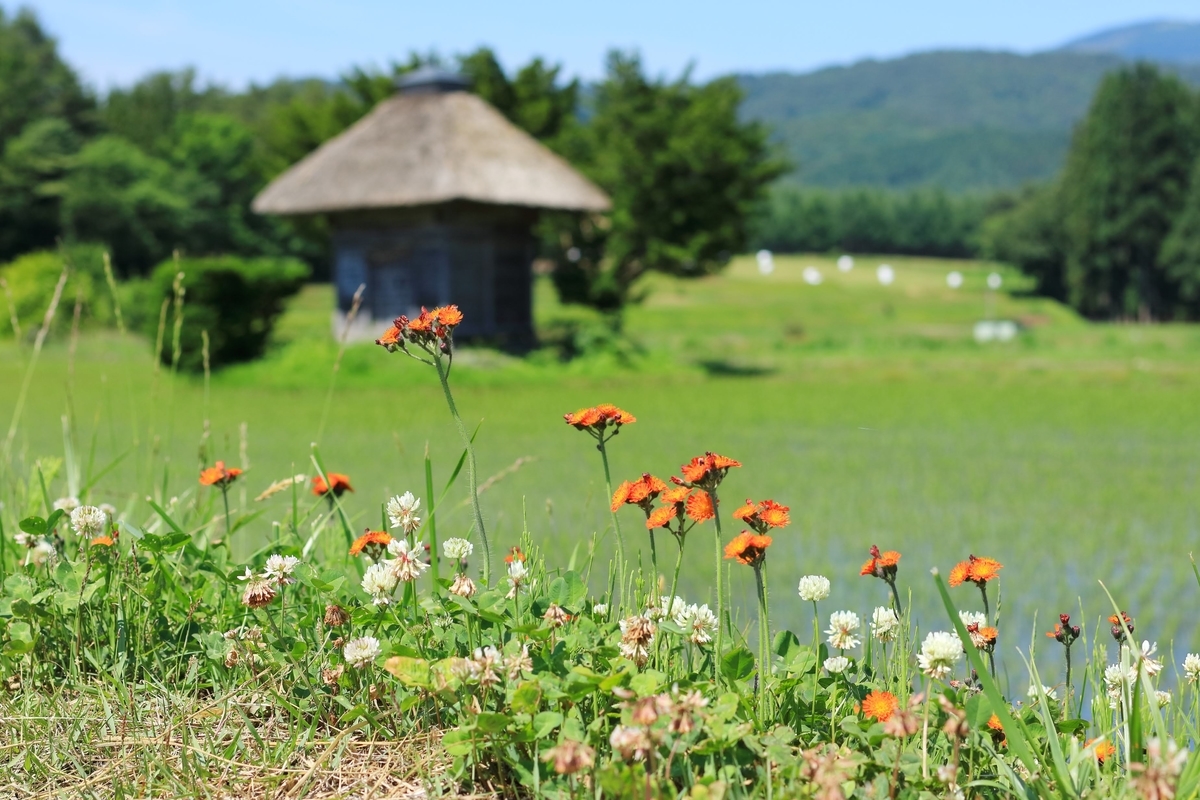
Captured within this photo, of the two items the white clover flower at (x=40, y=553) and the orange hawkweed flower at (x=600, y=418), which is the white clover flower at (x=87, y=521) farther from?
the orange hawkweed flower at (x=600, y=418)

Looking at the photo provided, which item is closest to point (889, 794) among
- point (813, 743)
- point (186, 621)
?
point (813, 743)

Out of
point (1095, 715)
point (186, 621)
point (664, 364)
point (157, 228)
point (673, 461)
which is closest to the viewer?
point (1095, 715)

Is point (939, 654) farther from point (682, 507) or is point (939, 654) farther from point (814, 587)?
point (682, 507)

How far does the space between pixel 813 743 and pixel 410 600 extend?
750 mm

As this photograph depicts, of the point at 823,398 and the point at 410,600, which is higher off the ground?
the point at 410,600

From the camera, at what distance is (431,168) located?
1482 centimetres

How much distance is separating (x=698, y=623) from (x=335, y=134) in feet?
70.8

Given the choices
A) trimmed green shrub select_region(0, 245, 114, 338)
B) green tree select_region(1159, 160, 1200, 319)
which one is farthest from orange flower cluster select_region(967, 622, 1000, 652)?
green tree select_region(1159, 160, 1200, 319)

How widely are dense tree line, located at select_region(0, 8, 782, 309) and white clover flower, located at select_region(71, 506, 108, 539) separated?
1481 cm

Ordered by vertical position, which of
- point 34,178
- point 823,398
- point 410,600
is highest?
point 34,178

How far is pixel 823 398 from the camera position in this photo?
1306cm

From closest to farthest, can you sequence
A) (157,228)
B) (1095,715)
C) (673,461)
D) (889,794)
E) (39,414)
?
(889,794) < (1095,715) < (673,461) < (39,414) < (157,228)

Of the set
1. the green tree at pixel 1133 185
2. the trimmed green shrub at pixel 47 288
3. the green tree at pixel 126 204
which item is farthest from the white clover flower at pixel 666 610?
the green tree at pixel 1133 185

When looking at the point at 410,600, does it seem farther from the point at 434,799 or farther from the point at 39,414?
the point at 39,414
